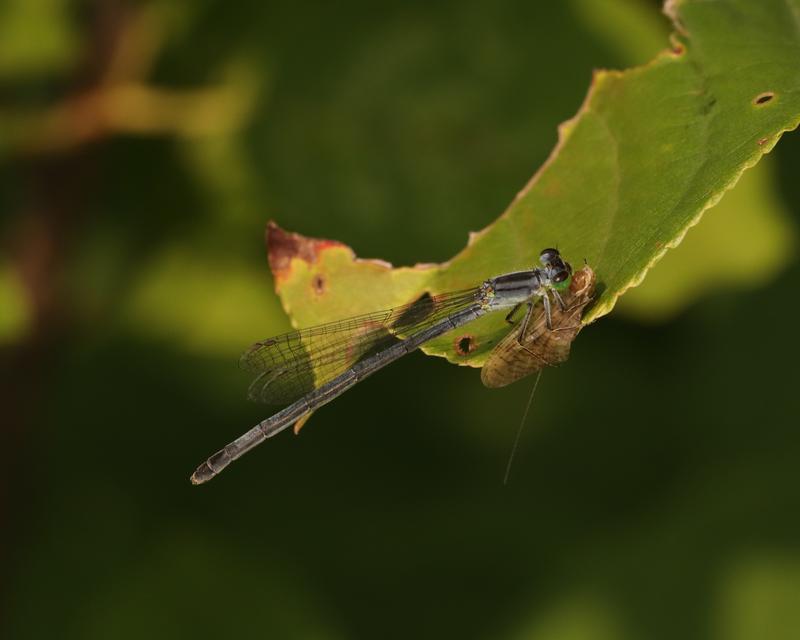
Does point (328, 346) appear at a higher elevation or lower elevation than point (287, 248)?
lower

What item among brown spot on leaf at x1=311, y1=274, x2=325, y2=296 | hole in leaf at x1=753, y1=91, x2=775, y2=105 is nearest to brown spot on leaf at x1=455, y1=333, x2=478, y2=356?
brown spot on leaf at x1=311, y1=274, x2=325, y2=296

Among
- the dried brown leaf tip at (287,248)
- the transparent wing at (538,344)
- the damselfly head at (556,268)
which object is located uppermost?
the dried brown leaf tip at (287,248)

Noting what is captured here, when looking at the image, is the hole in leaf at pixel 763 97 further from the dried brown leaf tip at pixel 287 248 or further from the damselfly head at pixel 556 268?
the dried brown leaf tip at pixel 287 248

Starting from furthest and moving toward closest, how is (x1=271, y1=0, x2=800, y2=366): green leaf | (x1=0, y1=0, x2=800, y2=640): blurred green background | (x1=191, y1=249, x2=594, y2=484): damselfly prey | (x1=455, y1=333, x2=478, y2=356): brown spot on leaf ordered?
(x1=0, y1=0, x2=800, y2=640): blurred green background
(x1=191, y1=249, x2=594, y2=484): damselfly prey
(x1=455, y1=333, x2=478, y2=356): brown spot on leaf
(x1=271, y1=0, x2=800, y2=366): green leaf

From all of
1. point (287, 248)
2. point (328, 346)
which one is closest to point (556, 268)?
point (287, 248)

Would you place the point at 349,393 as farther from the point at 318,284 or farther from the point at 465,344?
the point at 465,344

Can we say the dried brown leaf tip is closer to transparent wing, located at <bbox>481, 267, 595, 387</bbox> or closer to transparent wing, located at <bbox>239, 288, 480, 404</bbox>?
transparent wing, located at <bbox>239, 288, 480, 404</bbox>

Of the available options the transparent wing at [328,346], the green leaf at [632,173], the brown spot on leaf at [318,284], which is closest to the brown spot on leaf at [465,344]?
the green leaf at [632,173]

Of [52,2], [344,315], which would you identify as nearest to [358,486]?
[344,315]
